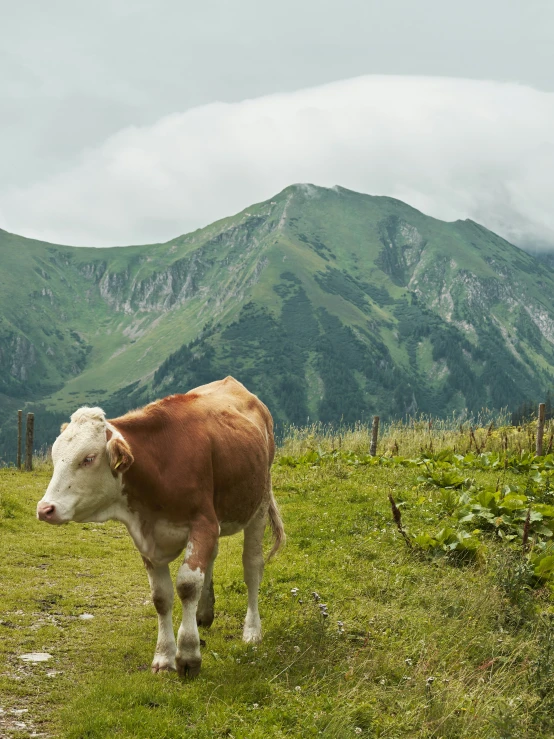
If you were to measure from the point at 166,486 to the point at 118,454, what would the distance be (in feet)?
2.26

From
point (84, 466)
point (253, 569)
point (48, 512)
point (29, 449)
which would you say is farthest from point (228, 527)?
point (29, 449)

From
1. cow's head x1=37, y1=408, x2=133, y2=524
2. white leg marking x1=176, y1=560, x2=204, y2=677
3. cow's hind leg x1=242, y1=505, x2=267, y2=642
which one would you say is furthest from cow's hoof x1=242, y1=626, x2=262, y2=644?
cow's head x1=37, y1=408, x2=133, y2=524

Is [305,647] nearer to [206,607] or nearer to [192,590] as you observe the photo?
[206,607]

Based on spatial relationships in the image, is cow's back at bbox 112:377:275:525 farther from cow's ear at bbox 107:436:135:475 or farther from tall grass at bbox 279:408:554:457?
tall grass at bbox 279:408:554:457

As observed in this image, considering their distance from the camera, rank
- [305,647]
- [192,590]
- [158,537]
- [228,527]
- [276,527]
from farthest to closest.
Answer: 1. [276,527]
2. [228,527]
3. [305,647]
4. [158,537]
5. [192,590]

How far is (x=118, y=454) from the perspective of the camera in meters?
6.59

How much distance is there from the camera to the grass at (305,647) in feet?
20.6

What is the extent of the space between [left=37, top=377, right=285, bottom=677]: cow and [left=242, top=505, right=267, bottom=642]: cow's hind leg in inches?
2.6

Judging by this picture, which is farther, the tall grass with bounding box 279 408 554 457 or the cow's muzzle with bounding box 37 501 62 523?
the tall grass with bounding box 279 408 554 457

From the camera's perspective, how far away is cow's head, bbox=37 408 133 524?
645 cm

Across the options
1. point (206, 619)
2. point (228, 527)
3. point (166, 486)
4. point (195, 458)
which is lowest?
point (206, 619)

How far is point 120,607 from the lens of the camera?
9977mm

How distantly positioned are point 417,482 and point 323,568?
6417mm

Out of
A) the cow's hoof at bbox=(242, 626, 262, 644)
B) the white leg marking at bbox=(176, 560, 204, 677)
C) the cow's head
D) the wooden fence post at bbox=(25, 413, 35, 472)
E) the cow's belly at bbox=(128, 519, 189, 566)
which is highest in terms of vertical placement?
the cow's head
